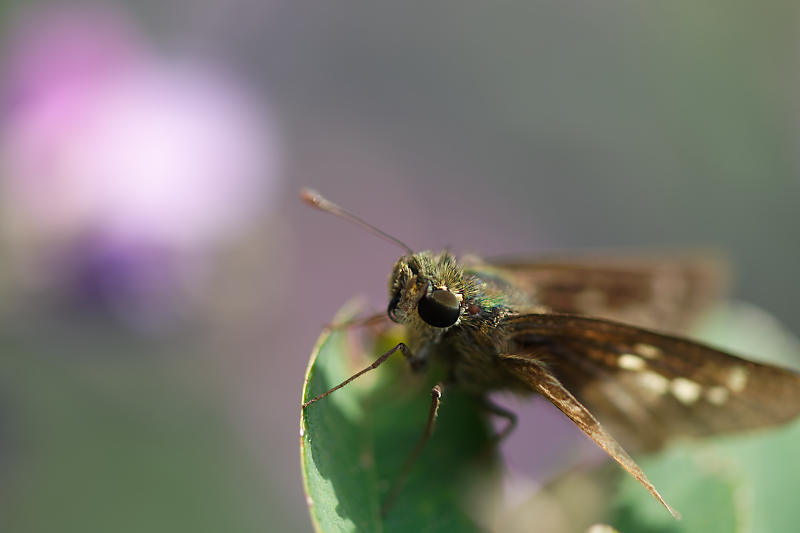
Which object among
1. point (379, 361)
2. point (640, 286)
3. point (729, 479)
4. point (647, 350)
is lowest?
point (379, 361)

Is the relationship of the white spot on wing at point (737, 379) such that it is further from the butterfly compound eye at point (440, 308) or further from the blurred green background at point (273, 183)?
the blurred green background at point (273, 183)

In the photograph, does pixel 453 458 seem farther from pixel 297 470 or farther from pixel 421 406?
pixel 297 470

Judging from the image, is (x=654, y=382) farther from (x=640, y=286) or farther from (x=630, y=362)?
(x=640, y=286)

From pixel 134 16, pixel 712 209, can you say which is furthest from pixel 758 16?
pixel 134 16

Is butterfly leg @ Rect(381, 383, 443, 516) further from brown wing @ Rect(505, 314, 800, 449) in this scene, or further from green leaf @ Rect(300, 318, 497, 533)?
brown wing @ Rect(505, 314, 800, 449)

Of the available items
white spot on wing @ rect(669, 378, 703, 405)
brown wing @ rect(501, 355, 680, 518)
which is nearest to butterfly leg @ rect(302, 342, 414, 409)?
brown wing @ rect(501, 355, 680, 518)

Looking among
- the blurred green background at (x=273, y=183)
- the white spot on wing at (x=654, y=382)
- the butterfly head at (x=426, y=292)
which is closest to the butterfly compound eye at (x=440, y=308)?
the butterfly head at (x=426, y=292)

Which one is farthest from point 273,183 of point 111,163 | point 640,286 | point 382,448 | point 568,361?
point 382,448
